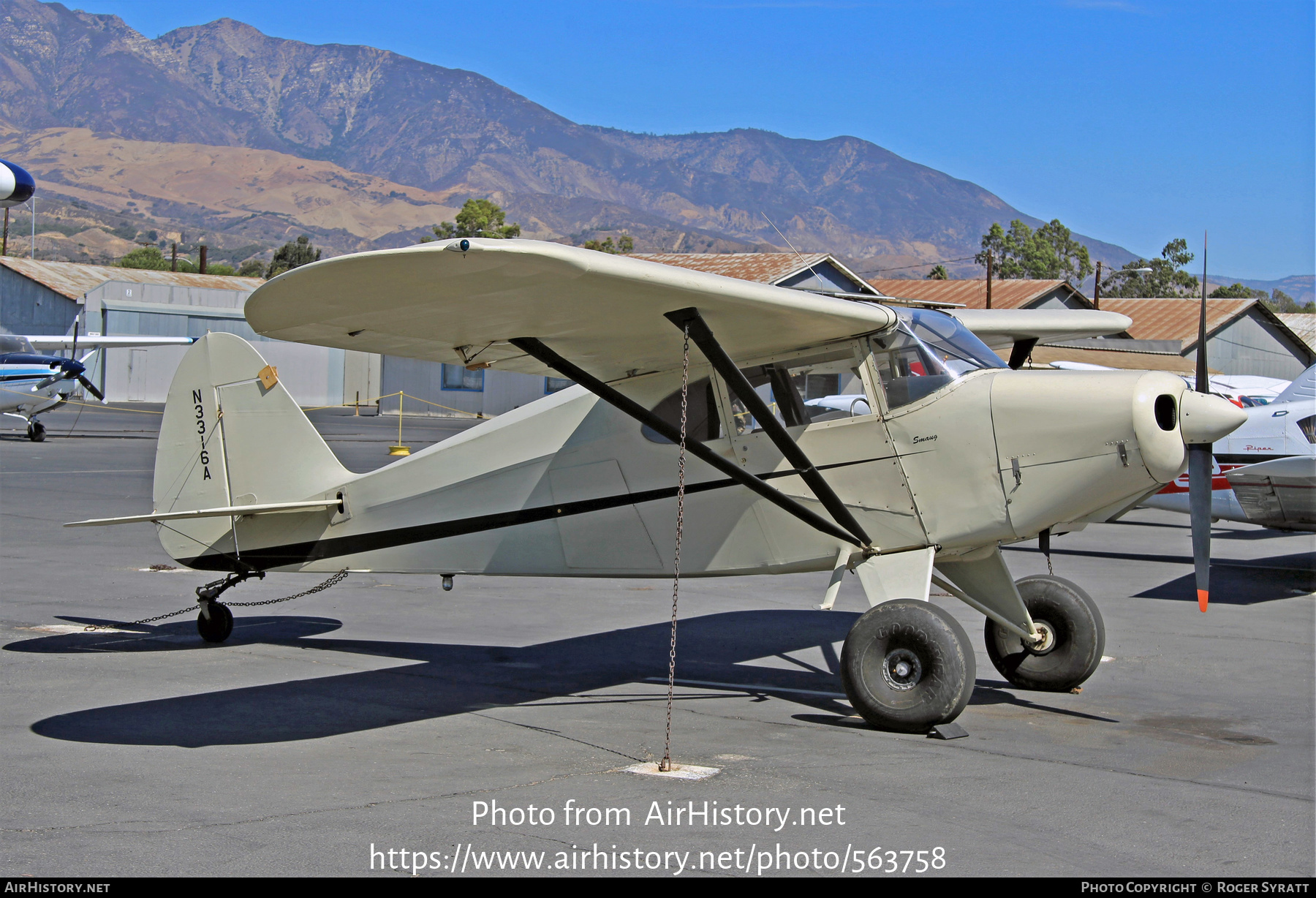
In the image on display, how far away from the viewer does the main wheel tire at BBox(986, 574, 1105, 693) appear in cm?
790

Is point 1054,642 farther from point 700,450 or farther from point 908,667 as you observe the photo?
Answer: point 700,450

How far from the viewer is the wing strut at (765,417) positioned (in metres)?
6.47

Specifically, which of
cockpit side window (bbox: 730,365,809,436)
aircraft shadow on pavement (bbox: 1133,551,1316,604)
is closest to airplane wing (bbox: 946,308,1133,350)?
cockpit side window (bbox: 730,365,809,436)

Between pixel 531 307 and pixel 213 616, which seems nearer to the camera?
pixel 531 307

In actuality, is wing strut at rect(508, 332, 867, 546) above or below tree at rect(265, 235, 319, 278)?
below

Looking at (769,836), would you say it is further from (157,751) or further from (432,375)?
(432,375)

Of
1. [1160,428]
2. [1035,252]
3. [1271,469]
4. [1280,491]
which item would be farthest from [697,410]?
[1035,252]

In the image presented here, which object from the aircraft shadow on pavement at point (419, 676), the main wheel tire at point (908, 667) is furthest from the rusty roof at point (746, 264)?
the main wheel tire at point (908, 667)

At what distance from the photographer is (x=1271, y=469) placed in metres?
13.5

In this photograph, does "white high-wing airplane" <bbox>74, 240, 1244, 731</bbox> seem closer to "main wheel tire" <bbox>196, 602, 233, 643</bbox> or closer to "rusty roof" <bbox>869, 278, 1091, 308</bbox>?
Result: "main wheel tire" <bbox>196, 602, 233, 643</bbox>

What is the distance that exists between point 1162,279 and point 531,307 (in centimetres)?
12593

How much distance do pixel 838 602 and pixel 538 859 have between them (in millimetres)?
8035

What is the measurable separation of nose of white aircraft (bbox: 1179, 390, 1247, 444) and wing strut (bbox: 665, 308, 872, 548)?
1.97 metres

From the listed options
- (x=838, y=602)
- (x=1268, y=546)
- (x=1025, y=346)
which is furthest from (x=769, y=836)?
(x=1268, y=546)
